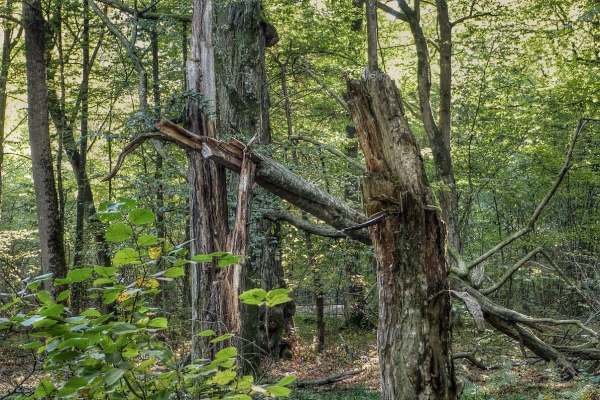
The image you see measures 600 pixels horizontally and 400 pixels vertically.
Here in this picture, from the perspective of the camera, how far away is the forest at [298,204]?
1747 millimetres

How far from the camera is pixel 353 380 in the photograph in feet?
35.5

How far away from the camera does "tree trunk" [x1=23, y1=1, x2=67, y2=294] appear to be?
11586 millimetres

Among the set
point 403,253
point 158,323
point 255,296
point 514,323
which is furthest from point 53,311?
point 514,323

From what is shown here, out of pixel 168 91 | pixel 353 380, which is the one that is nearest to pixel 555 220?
pixel 353 380

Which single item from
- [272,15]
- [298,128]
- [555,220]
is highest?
[272,15]

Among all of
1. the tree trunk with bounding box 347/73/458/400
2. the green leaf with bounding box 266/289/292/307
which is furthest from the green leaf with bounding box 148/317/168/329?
the tree trunk with bounding box 347/73/458/400

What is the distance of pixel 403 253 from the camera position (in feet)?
12.4

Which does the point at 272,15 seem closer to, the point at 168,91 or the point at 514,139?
the point at 168,91

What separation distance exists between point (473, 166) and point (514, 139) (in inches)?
55.2

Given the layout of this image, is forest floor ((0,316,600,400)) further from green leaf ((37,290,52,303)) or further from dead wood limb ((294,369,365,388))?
green leaf ((37,290,52,303))

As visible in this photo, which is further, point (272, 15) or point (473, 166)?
point (473, 166)

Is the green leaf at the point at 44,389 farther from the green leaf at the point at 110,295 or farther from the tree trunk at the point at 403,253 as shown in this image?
the tree trunk at the point at 403,253

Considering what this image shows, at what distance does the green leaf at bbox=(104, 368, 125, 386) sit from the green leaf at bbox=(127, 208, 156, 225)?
0.40 metres

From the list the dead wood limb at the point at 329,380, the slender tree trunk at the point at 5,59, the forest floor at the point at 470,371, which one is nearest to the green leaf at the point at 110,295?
the forest floor at the point at 470,371
